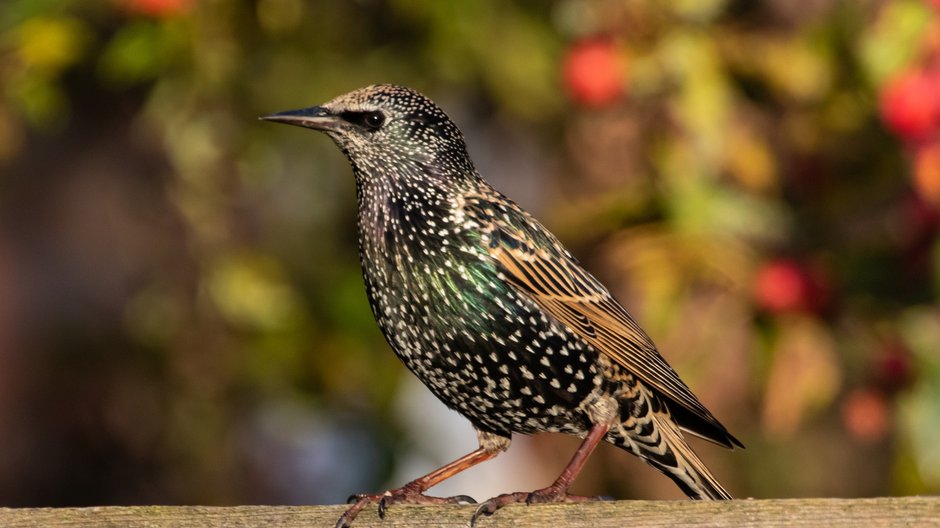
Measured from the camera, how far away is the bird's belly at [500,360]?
3.01 metres

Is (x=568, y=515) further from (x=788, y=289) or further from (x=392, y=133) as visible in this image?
(x=788, y=289)

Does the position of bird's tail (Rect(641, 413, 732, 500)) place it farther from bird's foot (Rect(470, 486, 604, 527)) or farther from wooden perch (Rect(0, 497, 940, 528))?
wooden perch (Rect(0, 497, 940, 528))

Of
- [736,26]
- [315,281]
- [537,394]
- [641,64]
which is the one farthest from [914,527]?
[315,281]

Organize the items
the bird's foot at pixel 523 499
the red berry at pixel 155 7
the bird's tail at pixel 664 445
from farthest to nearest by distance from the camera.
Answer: the red berry at pixel 155 7 → the bird's tail at pixel 664 445 → the bird's foot at pixel 523 499

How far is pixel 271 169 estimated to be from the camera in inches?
215

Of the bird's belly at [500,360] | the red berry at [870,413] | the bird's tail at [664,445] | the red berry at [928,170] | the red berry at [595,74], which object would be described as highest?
the red berry at [595,74]

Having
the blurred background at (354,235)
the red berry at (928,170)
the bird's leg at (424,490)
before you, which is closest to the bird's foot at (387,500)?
the bird's leg at (424,490)

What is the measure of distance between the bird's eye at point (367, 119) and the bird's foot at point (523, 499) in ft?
2.68

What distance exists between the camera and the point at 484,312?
3.03m

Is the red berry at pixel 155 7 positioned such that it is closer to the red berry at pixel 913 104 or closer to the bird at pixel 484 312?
the bird at pixel 484 312

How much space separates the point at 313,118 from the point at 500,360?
582 millimetres

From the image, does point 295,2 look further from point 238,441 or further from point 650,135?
point 238,441

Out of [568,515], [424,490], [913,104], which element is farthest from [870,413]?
[568,515]

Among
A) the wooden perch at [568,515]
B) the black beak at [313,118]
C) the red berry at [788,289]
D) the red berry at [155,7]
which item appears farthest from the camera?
the red berry at [155,7]
